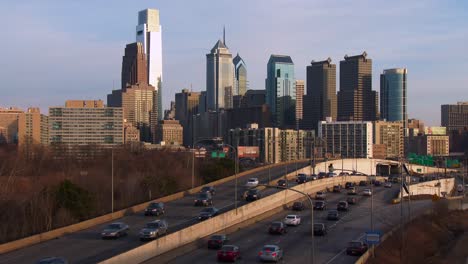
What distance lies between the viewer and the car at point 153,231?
142 feet

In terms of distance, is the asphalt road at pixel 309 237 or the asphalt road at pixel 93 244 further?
the asphalt road at pixel 309 237

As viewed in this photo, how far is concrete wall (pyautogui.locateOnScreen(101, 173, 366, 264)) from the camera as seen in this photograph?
123 ft

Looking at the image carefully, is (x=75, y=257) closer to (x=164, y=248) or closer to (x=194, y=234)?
(x=164, y=248)

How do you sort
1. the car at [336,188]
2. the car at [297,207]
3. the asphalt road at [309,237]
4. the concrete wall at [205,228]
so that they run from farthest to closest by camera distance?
the car at [336,188] → the car at [297,207] → the asphalt road at [309,237] → the concrete wall at [205,228]

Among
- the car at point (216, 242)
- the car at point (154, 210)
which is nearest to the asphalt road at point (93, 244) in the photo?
the car at point (154, 210)

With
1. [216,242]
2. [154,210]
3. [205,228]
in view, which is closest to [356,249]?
[216,242]

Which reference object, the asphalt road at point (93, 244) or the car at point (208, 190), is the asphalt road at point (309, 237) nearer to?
the asphalt road at point (93, 244)

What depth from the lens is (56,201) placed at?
5469 cm

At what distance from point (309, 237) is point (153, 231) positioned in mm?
13179

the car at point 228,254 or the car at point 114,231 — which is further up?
the car at point 114,231

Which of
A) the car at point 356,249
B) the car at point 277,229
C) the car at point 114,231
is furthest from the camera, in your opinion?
the car at point 277,229

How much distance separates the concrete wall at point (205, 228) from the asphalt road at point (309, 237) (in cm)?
104

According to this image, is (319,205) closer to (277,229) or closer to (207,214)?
(277,229)

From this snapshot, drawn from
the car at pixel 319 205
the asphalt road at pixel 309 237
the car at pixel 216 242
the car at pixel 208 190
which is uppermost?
the car at pixel 208 190
